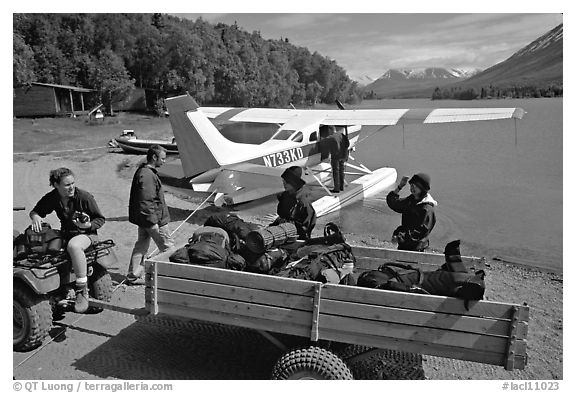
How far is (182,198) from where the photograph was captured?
11734 mm

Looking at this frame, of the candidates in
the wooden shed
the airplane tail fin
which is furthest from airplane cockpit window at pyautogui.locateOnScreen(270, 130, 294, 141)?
the wooden shed

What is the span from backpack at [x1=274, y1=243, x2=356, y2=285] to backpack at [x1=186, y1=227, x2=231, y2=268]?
49 centimetres

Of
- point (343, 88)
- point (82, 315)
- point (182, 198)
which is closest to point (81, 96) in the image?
point (182, 198)

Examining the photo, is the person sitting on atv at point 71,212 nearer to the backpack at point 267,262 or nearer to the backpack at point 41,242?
the backpack at point 41,242

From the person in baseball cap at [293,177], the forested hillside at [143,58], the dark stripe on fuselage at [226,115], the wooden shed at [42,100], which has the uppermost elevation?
the forested hillside at [143,58]

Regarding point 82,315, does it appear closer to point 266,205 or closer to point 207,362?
point 207,362

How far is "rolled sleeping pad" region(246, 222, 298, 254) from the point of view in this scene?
3947 millimetres

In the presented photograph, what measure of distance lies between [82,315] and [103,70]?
3531cm

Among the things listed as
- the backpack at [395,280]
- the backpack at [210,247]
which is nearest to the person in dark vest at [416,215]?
the backpack at [395,280]

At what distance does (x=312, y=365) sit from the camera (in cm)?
334

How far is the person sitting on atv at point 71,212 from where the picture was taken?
4.35 m

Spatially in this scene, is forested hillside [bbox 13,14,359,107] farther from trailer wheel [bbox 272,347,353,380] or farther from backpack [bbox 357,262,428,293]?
backpack [bbox 357,262,428,293]

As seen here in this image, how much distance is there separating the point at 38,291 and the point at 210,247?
163cm

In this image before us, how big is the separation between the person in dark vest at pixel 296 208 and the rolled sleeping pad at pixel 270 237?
0.24m
